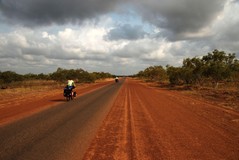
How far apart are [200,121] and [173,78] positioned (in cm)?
4676

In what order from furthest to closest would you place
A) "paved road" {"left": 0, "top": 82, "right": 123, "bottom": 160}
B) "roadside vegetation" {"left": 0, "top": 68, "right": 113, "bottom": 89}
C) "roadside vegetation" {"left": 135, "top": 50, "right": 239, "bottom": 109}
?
"roadside vegetation" {"left": 0, "top": 68, "right": 113, "bottom": 89}, "roadside vegetation" {"left": 135, "top": 50, "right": 239, "bottom": 109}, "paved road" {"left": 0, "top": 82, "right": 123, "bottom": 160}

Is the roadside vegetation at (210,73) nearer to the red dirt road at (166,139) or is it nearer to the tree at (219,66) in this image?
the tree at (219,66)

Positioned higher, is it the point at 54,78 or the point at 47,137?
the point at 54,78

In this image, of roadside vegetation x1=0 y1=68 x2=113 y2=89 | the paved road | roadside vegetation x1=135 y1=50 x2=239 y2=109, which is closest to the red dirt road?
the paved road

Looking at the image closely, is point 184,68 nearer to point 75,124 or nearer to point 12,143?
point 75,124

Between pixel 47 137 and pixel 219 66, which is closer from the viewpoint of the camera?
pixel 47 137

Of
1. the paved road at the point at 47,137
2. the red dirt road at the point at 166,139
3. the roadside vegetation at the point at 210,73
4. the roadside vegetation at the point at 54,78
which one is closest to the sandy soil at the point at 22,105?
the paved road at the point at 47,137

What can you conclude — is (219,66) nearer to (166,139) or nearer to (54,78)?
(166,139)

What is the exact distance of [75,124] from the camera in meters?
10.8

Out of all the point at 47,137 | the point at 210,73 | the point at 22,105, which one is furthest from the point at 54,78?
the point at 47,137

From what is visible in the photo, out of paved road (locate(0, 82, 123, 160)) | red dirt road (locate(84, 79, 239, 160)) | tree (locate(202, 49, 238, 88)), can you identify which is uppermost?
tree (locate(202, 49, 238, 88))

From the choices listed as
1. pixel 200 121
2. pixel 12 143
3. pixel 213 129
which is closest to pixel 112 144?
pixel 12 143

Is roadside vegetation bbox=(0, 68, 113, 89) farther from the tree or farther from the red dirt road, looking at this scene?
the red dirt road

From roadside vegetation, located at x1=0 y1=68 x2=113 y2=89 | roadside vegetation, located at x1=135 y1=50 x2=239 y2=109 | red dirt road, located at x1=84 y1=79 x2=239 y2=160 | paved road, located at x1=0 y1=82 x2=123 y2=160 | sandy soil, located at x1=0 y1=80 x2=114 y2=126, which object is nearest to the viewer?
paved road, located at x1=0 y1=82 x2=123 y2=160
